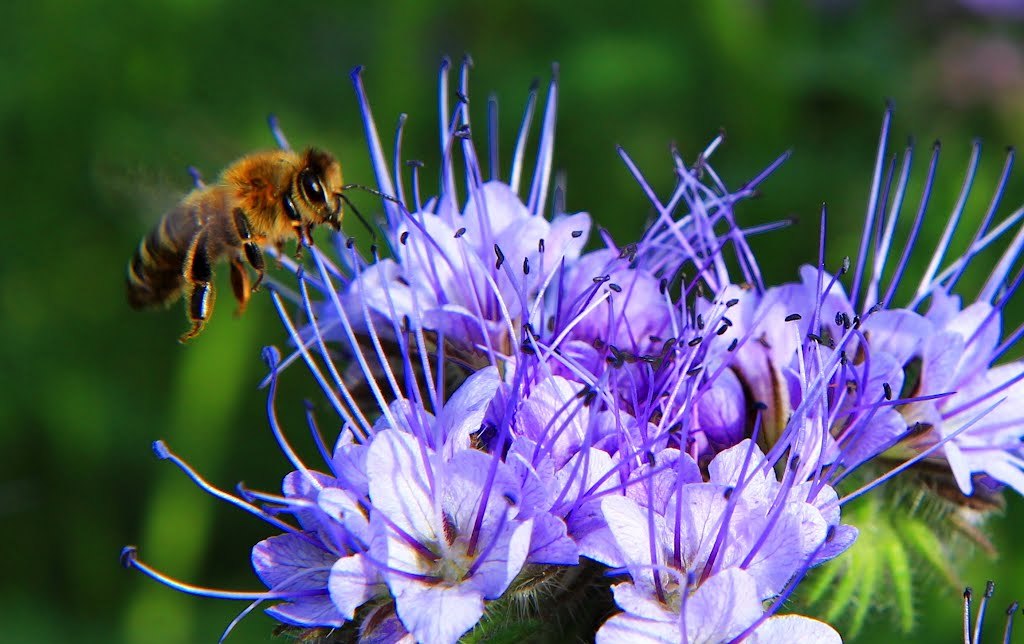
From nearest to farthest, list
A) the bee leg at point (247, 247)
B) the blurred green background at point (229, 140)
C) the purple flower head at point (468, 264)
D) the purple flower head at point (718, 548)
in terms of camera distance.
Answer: the purple flower head at point (718, 548) → the purple flower head at point (468, 264) → the bee leg at point (247, 247) → the blurred green background at point (229, 140)

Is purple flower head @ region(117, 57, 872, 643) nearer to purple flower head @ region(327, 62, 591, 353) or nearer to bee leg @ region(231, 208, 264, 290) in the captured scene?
purple flower head @ region(327, 62, 591, 353)

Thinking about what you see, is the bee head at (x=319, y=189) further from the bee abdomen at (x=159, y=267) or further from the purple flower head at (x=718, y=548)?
the purple flower head at (x=718, y=548)

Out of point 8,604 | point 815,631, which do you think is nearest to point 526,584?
point 815,631

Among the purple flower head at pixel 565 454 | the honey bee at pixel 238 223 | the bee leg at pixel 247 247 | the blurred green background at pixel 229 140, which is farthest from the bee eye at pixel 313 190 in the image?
the blurred green background at pixel 229 140

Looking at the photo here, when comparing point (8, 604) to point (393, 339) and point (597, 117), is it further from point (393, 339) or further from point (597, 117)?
point (597, 117)

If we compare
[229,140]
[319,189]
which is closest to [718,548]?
[319,189]

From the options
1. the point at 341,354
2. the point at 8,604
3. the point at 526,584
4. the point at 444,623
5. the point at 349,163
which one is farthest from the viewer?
the point at 349,163

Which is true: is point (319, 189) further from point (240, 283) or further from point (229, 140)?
point (229, 140)
